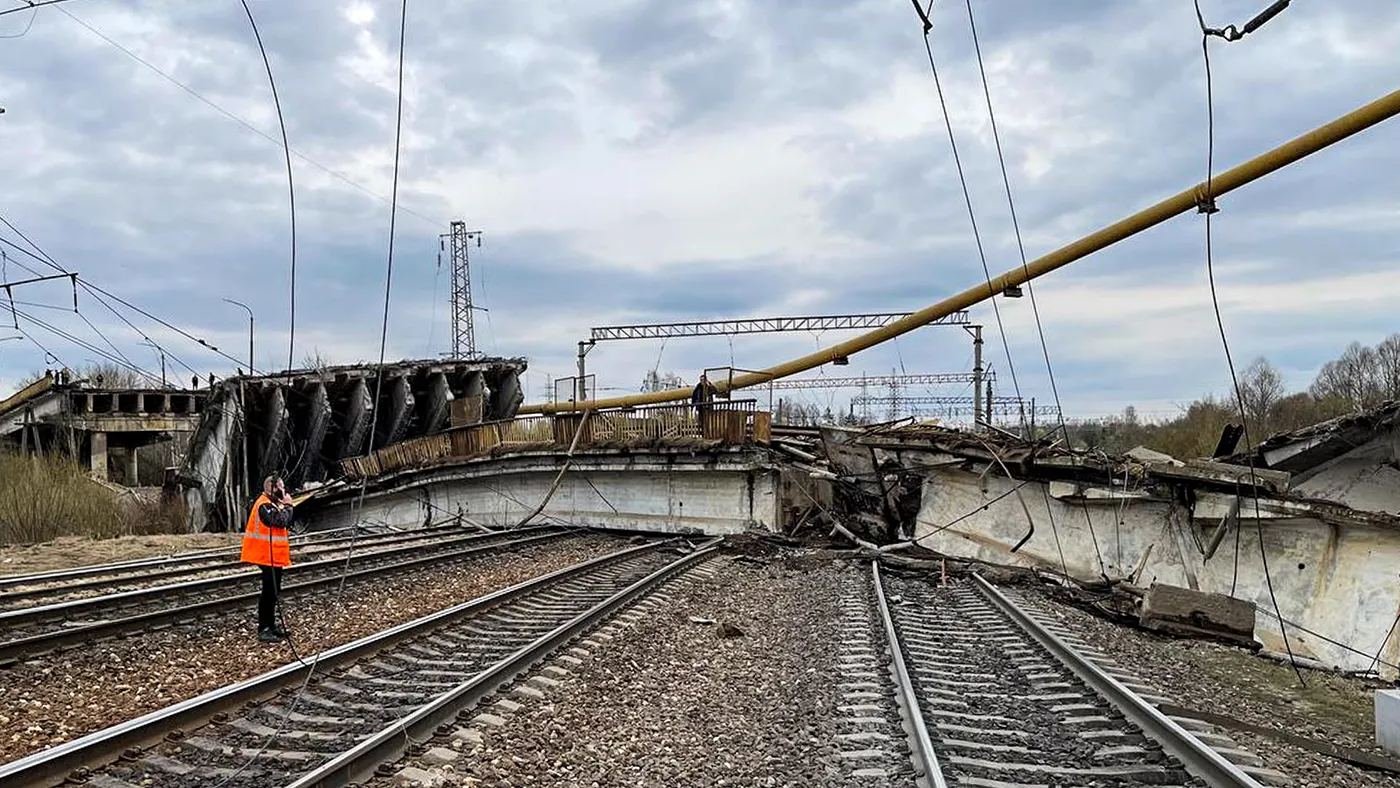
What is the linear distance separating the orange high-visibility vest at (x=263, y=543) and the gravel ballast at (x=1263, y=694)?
8137 millimetres

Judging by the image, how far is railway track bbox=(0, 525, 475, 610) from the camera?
1105 cm

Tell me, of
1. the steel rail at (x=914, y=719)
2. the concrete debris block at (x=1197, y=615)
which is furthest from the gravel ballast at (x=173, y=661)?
the concrete debris block at (x=1197, y=615)

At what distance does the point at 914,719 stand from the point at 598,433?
1848 centimetres

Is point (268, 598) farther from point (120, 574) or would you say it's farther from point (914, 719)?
point (914, 719)

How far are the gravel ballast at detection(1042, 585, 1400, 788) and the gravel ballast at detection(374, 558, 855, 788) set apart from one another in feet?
9.20

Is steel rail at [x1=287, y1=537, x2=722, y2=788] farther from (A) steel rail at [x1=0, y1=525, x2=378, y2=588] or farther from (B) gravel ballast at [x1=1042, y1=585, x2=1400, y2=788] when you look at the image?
(A) steel rail at [x1=0, y1=525, x2=378, y2=588]

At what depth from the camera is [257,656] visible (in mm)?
8383

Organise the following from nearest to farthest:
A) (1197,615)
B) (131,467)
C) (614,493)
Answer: (1197,615)
(614,493)
(131,467)

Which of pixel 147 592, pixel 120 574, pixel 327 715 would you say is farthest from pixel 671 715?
pixel 120 574

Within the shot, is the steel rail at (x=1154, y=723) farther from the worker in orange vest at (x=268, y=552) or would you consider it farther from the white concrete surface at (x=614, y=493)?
the white concrete surface at (x=614, y=493)

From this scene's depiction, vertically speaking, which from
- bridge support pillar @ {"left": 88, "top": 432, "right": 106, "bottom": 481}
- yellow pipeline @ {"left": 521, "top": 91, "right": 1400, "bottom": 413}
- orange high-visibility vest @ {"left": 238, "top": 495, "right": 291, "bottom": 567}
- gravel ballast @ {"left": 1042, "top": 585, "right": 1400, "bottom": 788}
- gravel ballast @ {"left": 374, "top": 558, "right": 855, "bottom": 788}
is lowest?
gravel ballast @ {"left": 1042, "top": 585, "right": 1400, "bottom": 788}

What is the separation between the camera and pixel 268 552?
9.12 m

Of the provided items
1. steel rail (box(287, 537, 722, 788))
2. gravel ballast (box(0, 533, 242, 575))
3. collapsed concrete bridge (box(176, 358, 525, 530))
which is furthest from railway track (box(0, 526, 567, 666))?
collapsed concrete bridge (box(176, 358, 525, 530))

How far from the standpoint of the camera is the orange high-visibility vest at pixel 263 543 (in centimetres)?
912
